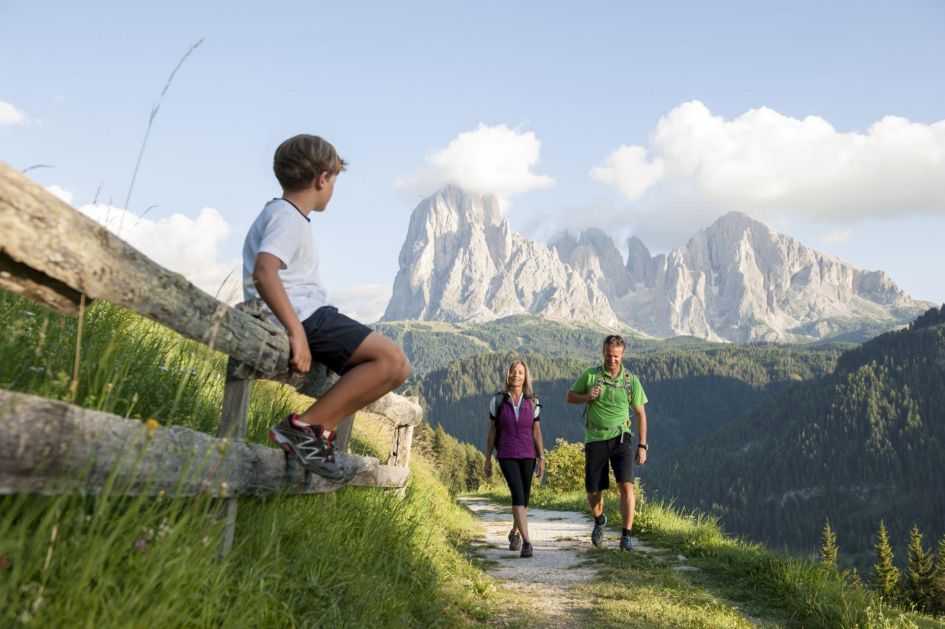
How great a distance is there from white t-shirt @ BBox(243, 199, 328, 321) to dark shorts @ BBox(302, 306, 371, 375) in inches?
2.6

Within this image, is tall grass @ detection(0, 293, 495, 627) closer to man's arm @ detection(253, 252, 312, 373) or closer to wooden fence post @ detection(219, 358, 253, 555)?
wooden fence post @ detection(219, 358, 253, 555)

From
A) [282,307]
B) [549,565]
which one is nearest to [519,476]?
[549,565]

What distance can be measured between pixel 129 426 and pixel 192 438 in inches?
14.7

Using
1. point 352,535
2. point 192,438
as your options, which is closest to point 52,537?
point 192,438

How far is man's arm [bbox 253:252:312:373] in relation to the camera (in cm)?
344

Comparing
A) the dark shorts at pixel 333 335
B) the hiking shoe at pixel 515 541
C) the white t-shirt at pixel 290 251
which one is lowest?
the hiking shoe at pixel 515 541

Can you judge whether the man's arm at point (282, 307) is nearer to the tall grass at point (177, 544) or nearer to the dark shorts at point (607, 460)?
the tall grass at point (177, 544)

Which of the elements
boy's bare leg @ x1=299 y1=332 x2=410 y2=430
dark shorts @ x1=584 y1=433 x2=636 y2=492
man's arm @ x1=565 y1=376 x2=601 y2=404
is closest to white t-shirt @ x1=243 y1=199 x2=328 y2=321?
boy's bare leg @ x1=299 y1=332 x2=410 y2=430

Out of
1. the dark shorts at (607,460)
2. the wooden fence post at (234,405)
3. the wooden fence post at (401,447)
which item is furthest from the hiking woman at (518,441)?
the wooden fence post at (234,405)

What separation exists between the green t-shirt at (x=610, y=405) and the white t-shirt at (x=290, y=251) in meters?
5.70

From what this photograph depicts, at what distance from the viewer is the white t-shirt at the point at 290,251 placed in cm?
361

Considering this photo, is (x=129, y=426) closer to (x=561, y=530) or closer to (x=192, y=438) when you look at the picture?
(x=192, y=438)

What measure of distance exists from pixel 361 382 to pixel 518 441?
5.61m

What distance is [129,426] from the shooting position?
2.28 metres
